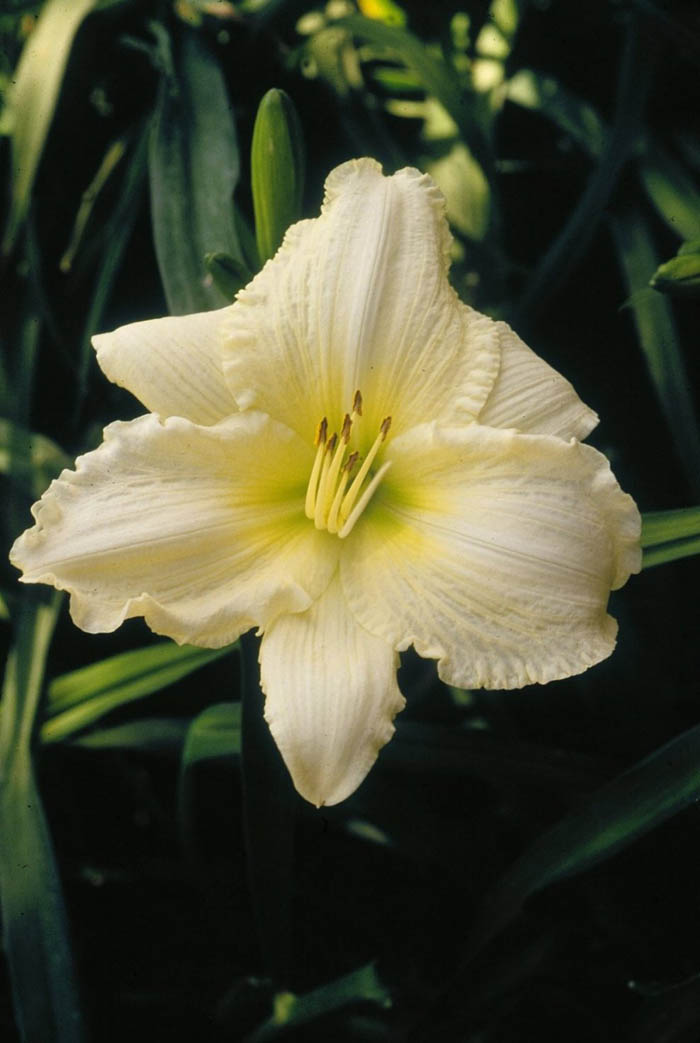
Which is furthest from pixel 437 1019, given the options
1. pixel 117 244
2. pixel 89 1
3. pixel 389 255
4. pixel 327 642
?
pixel 89 1

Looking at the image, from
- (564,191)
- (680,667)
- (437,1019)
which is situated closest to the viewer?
(437,1019)

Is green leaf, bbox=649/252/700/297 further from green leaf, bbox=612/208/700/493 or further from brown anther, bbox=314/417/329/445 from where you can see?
brown anther, bbox=314/417/329/445

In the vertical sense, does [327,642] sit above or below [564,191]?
below

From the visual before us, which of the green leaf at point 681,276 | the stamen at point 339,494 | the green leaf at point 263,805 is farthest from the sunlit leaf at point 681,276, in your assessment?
the green leaf at point 263,805

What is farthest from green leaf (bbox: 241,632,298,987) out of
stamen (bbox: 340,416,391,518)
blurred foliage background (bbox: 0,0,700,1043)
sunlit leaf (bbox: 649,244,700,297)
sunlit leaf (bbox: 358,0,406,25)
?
sunlit leaf (bbox: 358,0,406,25)

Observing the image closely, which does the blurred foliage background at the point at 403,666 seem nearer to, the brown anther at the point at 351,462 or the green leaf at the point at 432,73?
the green leaf at the point at 432,73

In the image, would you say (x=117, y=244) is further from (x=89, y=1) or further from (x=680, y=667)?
(x=680, y=667)

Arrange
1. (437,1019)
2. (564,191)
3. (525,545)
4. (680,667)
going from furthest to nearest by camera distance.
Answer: (564,191)
(680,667)
(437,1019)
(525,545)

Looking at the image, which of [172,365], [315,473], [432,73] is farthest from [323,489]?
[432,73]
